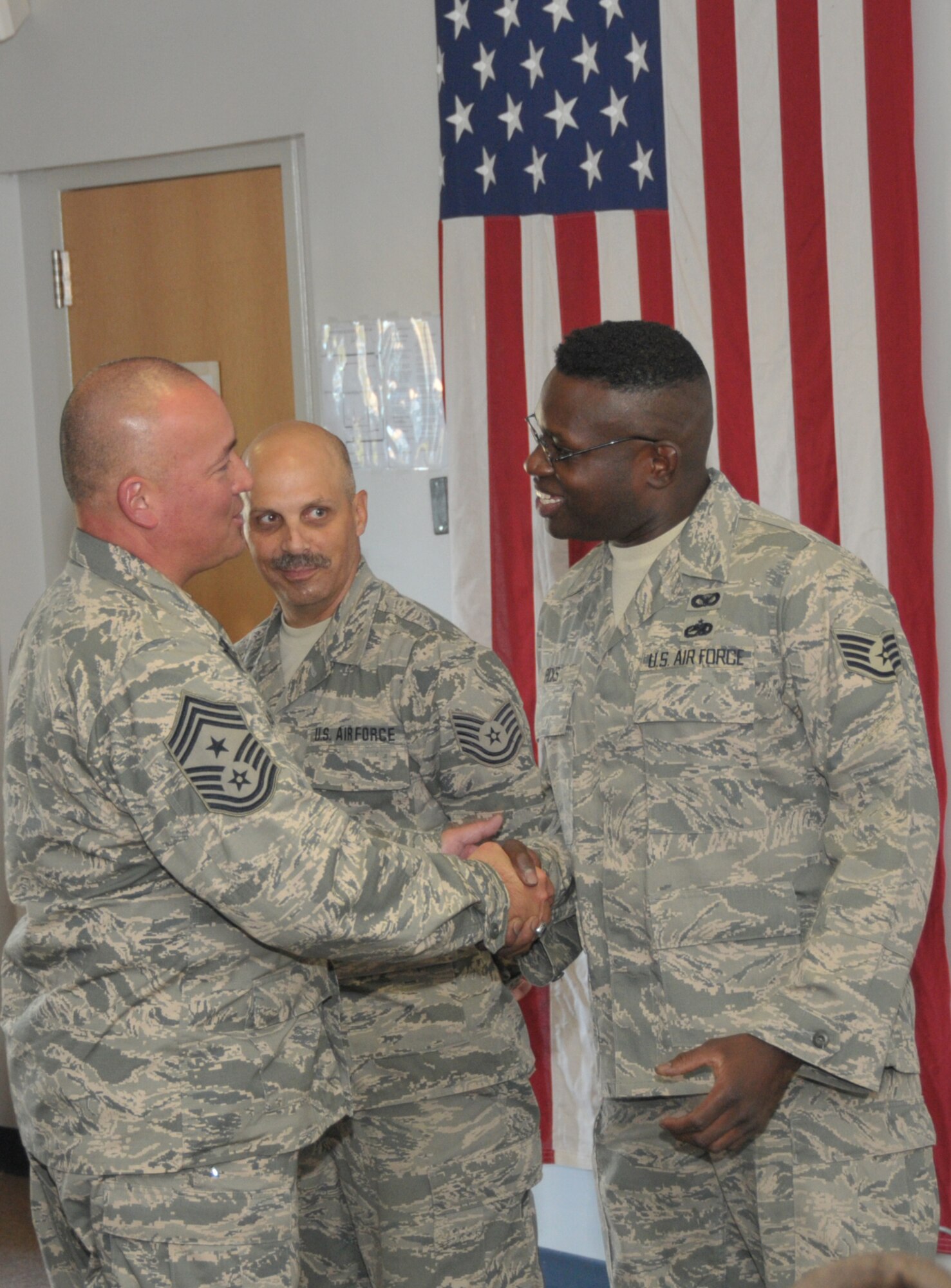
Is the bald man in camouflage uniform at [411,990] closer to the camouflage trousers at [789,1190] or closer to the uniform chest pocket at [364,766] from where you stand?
the uniform chest pocket at [364,766]

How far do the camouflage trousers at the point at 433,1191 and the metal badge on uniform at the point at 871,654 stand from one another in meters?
0.99

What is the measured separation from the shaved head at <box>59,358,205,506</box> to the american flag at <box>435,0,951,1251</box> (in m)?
1.63

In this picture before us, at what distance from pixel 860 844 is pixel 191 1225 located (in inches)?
37.9

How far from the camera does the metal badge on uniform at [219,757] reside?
162 centimetres

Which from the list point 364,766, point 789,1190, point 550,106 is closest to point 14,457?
point 550,106

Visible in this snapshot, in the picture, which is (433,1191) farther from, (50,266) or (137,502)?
(50,266)

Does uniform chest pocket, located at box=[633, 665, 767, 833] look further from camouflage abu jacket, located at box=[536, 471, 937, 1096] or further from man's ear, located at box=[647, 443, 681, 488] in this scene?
man's ear, located at box=[647, 443, 681, 488]

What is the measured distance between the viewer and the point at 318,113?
3.53 meters

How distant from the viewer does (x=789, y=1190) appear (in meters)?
1.84

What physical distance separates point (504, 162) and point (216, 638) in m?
1.93

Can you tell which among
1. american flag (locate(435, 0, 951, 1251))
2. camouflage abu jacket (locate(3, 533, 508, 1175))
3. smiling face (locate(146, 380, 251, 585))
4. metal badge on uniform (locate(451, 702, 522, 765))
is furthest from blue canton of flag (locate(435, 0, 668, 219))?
camouflage abu jacket (locate(3, 533, 508, 1175))

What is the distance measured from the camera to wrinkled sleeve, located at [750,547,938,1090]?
1.74 metres

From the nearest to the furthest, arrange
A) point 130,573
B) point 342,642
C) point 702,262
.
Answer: point 130,573 < point 342,642 < point 702,262

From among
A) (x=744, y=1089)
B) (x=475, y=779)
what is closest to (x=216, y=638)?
(x=475, y=779)
